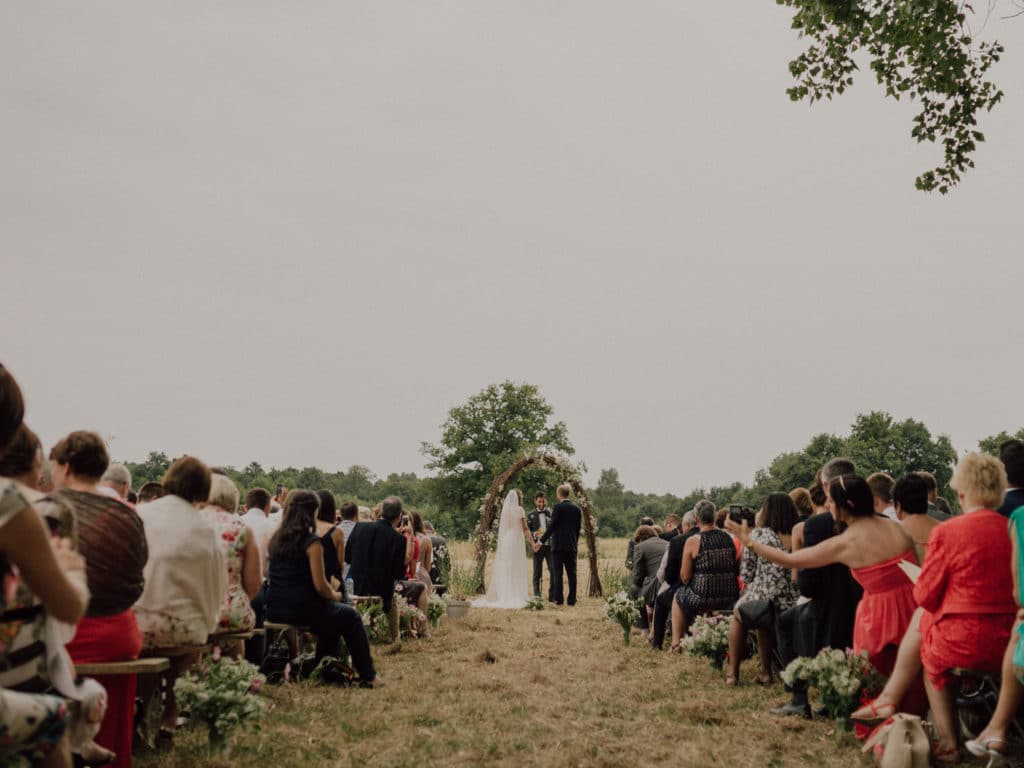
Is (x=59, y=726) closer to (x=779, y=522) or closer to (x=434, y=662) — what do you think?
(x=779, y=522)

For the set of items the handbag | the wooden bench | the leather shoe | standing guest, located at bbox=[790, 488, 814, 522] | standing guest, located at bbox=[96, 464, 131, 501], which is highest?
standing guest, located at bbox=[96, 464, 131, 501]

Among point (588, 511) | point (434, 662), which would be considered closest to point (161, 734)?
point (434, 662)

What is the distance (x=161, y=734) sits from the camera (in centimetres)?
519

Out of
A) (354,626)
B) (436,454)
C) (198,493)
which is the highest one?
(436,454)

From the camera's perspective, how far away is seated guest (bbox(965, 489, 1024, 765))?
172 inches

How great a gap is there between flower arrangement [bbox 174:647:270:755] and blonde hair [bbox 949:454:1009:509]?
4171 millimetres

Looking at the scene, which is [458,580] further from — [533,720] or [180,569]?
[180,569]

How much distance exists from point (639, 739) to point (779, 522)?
243cm

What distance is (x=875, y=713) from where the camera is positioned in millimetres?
5125

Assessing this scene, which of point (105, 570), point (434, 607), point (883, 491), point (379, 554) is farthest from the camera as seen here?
point (434, 607)

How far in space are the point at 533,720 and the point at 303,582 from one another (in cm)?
225

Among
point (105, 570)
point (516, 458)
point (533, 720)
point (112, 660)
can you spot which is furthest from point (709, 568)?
point (516, 458)

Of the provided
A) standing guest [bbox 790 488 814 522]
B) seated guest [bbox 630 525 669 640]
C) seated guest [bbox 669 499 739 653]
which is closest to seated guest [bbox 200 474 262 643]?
seated guest [bbox 669 499 739 653]

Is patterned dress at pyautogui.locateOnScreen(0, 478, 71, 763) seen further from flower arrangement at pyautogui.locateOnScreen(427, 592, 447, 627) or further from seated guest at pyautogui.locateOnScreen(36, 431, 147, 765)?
flower arrangement at pyautogui.locateOnScreen(427, 592, 447, 627)
